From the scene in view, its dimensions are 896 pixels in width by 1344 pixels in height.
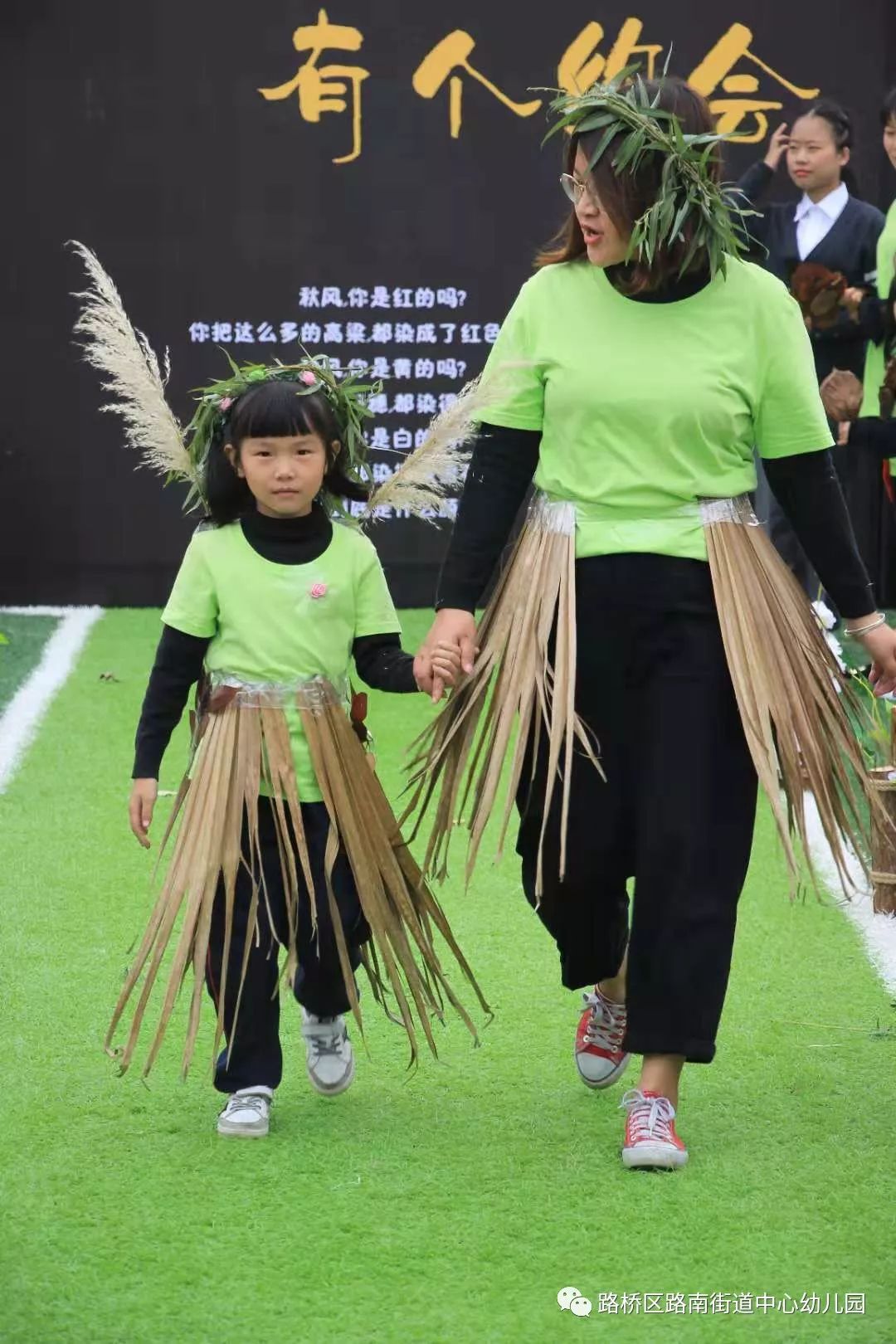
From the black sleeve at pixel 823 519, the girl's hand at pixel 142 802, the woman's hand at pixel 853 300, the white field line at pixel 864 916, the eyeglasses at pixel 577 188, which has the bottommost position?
the white field line at pixel 864 916

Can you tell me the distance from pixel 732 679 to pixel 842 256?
14.4 ft

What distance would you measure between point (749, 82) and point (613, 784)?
6.32m

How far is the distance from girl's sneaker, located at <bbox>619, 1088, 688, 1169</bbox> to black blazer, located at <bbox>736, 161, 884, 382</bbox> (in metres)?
4.44

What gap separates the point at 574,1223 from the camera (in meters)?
2.92

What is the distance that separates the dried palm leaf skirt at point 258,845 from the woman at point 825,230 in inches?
160

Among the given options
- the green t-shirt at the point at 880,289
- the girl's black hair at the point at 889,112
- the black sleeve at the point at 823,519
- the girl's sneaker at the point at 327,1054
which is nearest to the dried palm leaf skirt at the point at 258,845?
the girl's sneaker at the point at 327,1054

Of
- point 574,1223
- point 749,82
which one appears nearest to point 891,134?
point 749,82

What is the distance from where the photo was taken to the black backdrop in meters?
8.83

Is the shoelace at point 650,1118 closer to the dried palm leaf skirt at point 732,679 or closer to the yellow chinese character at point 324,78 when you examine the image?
the dried palm leaf skirt at point 732,679

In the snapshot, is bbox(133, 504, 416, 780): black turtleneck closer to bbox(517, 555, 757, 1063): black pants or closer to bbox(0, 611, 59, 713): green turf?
bbox(517, 555, 757, 1063): black pants

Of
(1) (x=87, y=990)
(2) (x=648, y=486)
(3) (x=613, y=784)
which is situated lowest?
(1) (x=87, y=990)

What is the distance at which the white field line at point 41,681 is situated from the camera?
21.5ft

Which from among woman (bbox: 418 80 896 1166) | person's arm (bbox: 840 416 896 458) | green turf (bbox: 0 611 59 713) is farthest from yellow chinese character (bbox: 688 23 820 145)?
woman (bbox: 418 80 896 1166)

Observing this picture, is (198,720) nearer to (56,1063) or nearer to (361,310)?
(56,1063)
